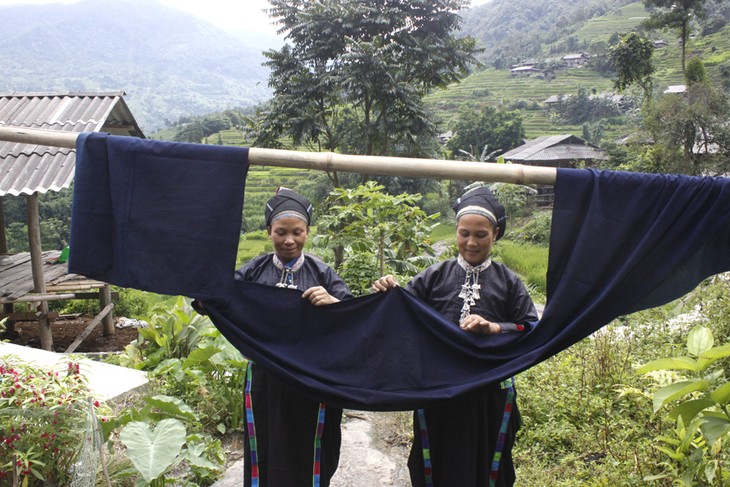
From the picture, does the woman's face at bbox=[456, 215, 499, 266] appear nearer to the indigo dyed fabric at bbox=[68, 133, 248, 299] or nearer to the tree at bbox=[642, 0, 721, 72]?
the indigo dyed fabric at bbox=[68, 133, 248, 299]

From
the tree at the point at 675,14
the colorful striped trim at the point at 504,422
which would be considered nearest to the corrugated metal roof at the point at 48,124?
the colorful striped trim at the point at 504,422

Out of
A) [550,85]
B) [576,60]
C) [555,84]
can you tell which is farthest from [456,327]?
[576,60]

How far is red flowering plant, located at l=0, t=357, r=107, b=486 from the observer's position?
7.22ft

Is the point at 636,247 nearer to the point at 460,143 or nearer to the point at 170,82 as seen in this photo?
the point at 460,143

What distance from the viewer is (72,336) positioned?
8.00m

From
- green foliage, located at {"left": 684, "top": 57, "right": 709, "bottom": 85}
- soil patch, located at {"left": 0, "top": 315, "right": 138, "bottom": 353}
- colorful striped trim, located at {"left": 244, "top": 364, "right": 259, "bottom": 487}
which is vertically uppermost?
green foliage, located at {"left": 684, "top": 57, "right": 709, "bottom": 85}

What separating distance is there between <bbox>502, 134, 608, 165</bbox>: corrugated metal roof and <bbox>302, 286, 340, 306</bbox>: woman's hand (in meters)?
23.4

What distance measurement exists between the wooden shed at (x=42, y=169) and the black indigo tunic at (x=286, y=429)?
3971 millimetres

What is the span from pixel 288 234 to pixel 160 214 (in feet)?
1.54

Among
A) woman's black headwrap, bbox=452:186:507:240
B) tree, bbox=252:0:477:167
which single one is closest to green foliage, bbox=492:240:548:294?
tree, bbox=252:0:477:167

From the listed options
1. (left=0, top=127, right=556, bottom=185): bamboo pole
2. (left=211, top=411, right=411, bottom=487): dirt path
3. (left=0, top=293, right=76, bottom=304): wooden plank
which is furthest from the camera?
(left=0, top=293, right=76, bottom=304): wooden plank

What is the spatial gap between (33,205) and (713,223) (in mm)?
6174

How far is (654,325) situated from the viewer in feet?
15.2

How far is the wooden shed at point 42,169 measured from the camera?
5680 mm
